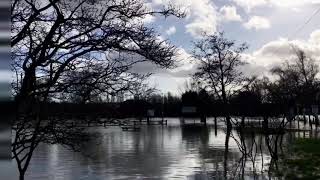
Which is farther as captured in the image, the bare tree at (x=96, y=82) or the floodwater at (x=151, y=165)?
the floodwater at (x=151, y=165)

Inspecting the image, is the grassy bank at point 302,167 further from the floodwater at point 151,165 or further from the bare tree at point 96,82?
the bare tree at point 96,82

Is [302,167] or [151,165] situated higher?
[302,167]

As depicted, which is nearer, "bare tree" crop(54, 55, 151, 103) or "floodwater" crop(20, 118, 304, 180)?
"bare tree" crop(54, 55, 151, 103)

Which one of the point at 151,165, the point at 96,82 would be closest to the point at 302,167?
the point at 151,165

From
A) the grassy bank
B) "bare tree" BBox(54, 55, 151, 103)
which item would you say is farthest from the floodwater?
"bare tree" BBox(54, 55, 151, 103)

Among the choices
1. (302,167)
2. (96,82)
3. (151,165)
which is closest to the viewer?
(96,82)

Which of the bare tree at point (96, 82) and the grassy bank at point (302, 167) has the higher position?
the bare tree at point (96, 82)

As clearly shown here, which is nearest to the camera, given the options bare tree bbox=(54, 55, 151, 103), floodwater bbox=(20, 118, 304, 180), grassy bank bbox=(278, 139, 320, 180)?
bare tree bbox=(54, 55, 151, 103)

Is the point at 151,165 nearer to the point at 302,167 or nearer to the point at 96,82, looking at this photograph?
the point at 302,167

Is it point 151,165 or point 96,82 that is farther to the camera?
point 151,165

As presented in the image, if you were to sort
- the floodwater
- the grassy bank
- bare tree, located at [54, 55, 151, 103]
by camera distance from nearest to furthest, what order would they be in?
bare tree, located at [54, 55, 151, 103] < the grassy bank < the floodwater

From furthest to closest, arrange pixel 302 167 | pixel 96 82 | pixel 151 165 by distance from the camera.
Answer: pixel 151 165, pixel 302 167, pixel 96 82

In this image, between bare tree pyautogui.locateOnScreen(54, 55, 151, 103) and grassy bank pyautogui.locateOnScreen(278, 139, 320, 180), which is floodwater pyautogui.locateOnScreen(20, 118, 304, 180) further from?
bare tree pyautogui.locateOnScreen(54, 55, 151, 103)

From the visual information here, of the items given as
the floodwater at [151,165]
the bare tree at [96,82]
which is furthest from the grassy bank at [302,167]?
the bare tree at [96,82]
